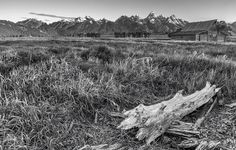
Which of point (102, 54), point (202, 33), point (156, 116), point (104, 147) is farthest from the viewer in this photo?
point (202, 33)

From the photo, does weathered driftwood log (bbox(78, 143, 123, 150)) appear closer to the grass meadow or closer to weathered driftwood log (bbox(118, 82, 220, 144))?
the grass meadow

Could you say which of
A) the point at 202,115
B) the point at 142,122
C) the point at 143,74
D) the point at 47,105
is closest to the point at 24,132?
the point at 47,105

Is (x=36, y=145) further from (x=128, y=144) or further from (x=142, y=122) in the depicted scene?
(x=142, y=122)

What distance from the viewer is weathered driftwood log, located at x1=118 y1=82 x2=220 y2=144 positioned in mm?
3387

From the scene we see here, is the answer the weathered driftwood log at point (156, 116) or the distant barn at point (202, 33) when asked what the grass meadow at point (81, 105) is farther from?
the distant barn at point (202, 33)

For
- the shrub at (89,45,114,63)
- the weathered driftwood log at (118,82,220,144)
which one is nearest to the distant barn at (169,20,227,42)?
the shrub at (89,45,114,63)

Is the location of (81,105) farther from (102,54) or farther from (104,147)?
(102,54)

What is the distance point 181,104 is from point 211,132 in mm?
808

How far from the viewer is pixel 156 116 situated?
3637 millimetres

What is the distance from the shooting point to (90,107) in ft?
13.8

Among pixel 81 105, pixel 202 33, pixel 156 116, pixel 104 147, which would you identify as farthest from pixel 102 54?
pixel 202 33

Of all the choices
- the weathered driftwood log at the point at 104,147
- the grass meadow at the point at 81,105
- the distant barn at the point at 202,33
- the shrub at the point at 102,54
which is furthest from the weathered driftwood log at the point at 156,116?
the distant barn at the point at 202,33

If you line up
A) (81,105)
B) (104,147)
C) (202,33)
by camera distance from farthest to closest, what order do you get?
(202,33) → (81,105) → (104,147)

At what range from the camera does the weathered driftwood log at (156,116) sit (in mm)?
3387
